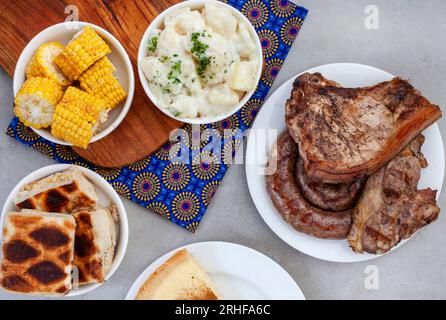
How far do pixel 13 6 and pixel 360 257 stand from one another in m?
2.62

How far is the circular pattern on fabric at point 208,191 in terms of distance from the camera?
10.4 ft

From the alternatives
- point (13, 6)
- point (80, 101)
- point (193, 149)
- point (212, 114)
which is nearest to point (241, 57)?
point (212, 114)

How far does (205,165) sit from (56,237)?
1.03 meters

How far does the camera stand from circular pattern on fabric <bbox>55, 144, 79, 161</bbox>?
313 centimetres

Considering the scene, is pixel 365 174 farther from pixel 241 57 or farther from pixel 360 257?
pixel 241 57

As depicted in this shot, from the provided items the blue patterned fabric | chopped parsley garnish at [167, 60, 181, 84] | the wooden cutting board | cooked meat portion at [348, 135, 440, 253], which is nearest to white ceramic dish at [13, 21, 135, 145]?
the wooden cutting board

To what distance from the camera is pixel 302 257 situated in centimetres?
326

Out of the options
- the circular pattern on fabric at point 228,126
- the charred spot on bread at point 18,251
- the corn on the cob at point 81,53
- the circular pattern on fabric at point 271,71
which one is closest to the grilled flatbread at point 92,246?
the charred spot on bread at point 18,251

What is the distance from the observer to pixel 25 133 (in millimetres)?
3125

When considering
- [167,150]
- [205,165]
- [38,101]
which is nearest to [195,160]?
[205,165]

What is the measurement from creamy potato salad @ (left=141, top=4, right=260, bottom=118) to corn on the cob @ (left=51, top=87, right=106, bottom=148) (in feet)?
1.16

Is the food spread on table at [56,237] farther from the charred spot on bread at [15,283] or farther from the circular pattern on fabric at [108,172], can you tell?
the circular pattern on fabric at [108,172]

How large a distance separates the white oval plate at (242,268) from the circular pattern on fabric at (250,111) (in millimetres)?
797

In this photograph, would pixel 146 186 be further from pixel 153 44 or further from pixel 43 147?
pixel 153 44
